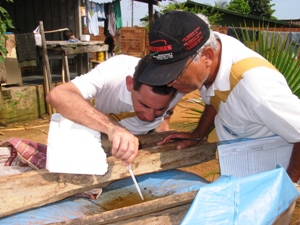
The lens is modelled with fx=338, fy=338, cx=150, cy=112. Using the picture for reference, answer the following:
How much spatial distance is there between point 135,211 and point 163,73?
68 cm

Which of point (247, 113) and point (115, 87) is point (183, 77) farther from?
point (115, 87)

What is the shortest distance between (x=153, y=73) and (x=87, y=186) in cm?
62

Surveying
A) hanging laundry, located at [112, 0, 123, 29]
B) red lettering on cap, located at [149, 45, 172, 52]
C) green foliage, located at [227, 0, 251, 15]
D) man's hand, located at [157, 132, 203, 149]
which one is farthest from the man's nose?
green foliage, located at [227, 0, 251, 15]

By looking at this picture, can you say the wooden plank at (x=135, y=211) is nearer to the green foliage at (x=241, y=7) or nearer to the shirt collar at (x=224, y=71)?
the shirt collar at (x=224, y=71)

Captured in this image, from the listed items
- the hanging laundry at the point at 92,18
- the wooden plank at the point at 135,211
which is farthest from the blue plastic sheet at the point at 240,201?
the hanging laundry at the point at 92,18

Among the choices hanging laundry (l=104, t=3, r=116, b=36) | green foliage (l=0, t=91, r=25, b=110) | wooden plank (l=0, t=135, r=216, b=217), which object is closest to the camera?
wooden plank (l=0, t=135, r=216, b=217)

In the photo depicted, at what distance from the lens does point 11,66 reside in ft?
20.7

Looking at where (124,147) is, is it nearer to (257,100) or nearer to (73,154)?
(73,154)

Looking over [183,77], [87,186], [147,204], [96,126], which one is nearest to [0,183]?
[87,186]

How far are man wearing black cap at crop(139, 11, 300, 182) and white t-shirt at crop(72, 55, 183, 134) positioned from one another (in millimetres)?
511

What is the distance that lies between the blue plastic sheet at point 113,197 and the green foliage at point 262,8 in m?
31.2

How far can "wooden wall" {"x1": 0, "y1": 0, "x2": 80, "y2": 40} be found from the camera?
30.8 feet

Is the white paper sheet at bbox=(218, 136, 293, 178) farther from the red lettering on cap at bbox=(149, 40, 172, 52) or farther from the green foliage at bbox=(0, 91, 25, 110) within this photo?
the green foliage at bbox=(0, 91, 25, 110)

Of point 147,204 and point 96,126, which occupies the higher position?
point 96,126
